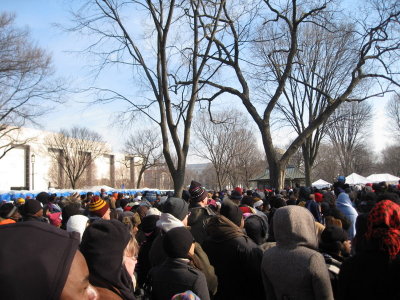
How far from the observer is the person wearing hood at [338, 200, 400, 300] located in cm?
251

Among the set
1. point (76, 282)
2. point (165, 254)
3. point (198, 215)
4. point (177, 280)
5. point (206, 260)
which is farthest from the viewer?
point (198, 215)

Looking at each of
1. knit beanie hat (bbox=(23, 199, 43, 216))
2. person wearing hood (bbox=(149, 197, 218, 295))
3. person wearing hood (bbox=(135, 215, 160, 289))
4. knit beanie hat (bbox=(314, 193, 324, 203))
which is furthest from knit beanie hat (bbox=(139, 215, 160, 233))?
knit beanie hat (bbox=(314, 193, 324, 203))

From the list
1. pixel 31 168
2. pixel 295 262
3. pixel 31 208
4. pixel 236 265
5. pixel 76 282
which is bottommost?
pixel 236 265

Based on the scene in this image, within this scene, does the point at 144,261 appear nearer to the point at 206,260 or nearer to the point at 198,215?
the point at 198,215

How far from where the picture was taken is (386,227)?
2.63 m

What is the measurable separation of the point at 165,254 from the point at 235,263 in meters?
0.83

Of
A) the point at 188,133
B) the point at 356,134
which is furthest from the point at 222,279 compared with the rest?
the point at 356,134

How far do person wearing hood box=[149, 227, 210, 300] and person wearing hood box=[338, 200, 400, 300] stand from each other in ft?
3.82

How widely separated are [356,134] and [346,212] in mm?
43381

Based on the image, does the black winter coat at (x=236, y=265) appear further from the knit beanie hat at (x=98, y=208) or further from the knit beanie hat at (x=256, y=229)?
the knit beanie hat at (x=98, y=208)

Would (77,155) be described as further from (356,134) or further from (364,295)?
(364,295)

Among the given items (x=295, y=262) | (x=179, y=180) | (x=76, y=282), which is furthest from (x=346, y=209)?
(x=76, y=282)

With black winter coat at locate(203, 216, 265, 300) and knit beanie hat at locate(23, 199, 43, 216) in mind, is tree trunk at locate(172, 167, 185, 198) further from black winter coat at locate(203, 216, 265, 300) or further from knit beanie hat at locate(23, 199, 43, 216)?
black winter coat at locate(203, 216, 265, 300)

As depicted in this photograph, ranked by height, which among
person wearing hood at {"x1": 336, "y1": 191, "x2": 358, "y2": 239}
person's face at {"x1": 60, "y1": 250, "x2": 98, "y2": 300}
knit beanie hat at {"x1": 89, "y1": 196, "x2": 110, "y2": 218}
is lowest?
person wearing hood at {"x1": 336, "y1": 191, "x2": 358, "y2": 239}
